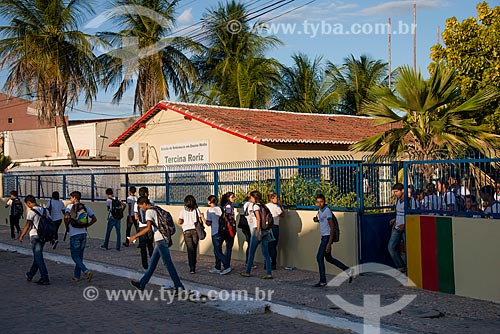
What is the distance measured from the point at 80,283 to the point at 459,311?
274 inches

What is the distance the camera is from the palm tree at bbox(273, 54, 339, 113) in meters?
35.7

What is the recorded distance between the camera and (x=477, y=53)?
15891 millimetres

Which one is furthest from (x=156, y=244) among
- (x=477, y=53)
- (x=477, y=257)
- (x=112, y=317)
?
(x=477, y=53)

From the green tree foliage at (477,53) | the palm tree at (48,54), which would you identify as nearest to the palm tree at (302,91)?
the palm tree at (48,54)

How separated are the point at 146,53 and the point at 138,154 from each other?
946cm

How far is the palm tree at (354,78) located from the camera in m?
38.7

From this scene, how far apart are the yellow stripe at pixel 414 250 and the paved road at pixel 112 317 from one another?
115 inches

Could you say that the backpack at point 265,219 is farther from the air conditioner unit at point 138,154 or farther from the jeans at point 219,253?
the air conditioner unit at point 138,154

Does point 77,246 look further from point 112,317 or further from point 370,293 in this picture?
point 370,293

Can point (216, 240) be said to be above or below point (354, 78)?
below

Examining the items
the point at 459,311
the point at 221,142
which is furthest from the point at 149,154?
the point at 459,311

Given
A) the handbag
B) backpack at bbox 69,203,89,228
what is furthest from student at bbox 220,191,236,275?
backpack at bbox 69,203,89,228

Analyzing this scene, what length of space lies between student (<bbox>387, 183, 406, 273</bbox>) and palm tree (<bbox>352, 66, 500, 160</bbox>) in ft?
7.53

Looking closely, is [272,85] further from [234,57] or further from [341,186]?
[341,186]
